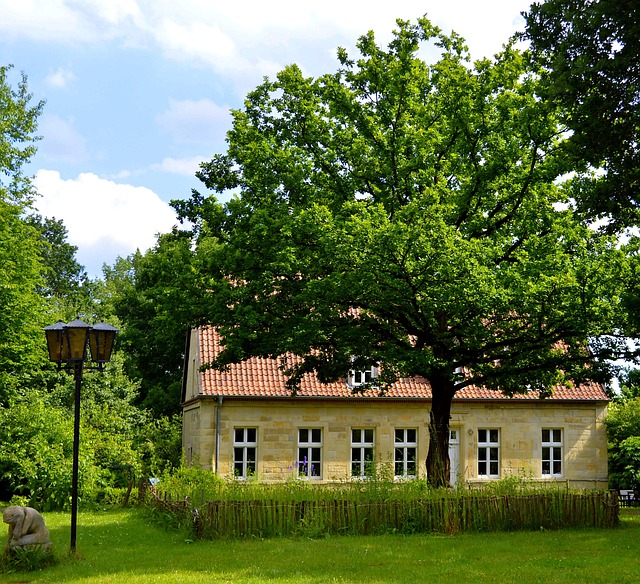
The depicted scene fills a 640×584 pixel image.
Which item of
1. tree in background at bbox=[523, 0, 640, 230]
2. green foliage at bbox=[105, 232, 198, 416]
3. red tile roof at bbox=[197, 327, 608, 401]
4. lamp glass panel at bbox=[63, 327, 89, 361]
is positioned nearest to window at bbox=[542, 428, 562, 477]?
red tile roof at bbox=[197, 327, 608, 401]

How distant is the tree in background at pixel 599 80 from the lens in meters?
12.8

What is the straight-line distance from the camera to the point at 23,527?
12.5m

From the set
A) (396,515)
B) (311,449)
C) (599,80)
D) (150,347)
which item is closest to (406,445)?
(311,449)

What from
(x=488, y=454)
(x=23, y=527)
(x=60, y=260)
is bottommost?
(x=23, y=527)

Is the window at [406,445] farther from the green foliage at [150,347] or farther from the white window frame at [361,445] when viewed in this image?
the green foliage at [150,347]

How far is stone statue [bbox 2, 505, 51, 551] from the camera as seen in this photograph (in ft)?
40.7

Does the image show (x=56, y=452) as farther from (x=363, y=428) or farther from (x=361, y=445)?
(x=363, y=428)

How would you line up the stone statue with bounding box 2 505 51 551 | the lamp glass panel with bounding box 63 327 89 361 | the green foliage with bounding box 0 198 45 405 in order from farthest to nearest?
the green foliage with bounding box 0 198 45 405 < the lamp glass panel with bounding box 63 327 89 361 < the stone statue with bounding box 2 505 51 551

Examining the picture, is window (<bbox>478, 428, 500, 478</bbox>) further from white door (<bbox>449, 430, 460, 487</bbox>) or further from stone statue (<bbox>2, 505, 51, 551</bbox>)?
stone statue (<bbox>2, 505, 51, 551</bbox>)

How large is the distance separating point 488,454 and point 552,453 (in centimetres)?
241

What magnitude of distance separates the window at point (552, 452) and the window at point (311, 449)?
26.5ft

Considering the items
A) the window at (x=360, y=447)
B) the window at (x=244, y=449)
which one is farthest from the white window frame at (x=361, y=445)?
the window at (x=244, y=449)

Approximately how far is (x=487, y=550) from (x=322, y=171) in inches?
393

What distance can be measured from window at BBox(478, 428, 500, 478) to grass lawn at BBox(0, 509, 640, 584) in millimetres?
12082
